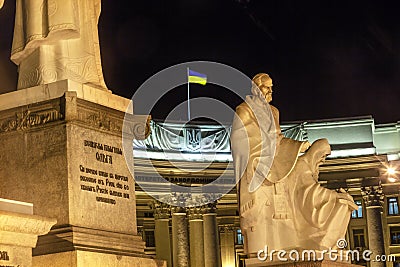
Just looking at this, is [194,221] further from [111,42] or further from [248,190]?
[248,190]

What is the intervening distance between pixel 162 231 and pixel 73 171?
4012cm

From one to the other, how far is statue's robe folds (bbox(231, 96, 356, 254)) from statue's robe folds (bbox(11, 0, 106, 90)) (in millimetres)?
3120

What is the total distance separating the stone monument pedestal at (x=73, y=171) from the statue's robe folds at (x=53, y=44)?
19.9 inches

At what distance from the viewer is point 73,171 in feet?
45.6

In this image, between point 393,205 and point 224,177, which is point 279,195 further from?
point 393,205

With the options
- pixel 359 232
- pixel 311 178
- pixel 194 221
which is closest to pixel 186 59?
pixel 194 221

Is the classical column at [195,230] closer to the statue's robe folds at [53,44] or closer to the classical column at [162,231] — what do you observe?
the classical column at [162,231]

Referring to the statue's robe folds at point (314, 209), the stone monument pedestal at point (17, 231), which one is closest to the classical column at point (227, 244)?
the statue's robe folds at point (314, 209)

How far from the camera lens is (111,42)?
42.2 metres

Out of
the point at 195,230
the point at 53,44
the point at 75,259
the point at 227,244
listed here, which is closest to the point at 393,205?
the point at 227,244

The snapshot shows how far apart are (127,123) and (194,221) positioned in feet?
125

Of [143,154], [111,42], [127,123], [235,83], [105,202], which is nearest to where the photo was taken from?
[105,202]

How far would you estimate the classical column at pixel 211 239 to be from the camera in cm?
5109

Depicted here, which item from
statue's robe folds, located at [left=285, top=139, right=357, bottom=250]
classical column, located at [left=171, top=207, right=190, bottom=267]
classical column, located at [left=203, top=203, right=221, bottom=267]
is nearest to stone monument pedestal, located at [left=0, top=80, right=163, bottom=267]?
statue's robe folds, located at [left=285, top=139, right=357, bottom=250]
